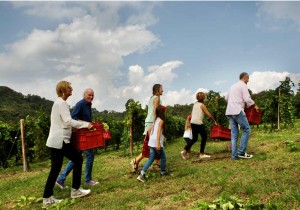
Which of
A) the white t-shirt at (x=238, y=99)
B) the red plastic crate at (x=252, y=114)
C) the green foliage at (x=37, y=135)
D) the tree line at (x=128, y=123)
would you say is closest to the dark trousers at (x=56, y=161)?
the white t-shirt at (x=238, y=99)

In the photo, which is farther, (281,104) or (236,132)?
(281,104)

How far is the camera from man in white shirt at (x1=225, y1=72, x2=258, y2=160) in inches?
314

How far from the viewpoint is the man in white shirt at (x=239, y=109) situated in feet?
26.2

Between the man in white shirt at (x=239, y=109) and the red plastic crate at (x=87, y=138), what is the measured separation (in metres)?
3.46

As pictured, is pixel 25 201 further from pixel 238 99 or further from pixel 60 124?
pixel 238 99

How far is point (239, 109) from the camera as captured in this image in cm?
795

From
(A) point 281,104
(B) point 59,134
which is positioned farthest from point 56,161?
(A) point 281,104

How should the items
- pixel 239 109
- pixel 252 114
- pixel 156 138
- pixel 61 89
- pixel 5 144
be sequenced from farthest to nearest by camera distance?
pixel 5 144
pixel 252 114
pixel 239 109
pixel 156 138
pixel 61 89

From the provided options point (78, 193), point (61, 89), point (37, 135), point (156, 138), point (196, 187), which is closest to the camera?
A: point (196, 187)

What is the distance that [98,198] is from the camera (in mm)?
6023

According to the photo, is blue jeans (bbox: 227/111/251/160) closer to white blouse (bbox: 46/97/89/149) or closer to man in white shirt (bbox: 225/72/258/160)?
man in white shirt (bbox: 225/72/258/160)

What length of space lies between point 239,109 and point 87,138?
381 cm

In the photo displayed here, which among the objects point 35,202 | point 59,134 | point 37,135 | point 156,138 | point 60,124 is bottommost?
point 35,202

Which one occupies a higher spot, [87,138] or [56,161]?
[87,138]
